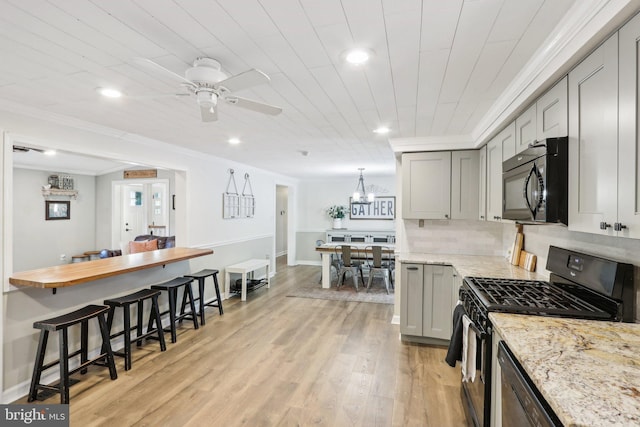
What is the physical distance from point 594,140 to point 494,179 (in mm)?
1718

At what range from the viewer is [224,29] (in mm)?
1469

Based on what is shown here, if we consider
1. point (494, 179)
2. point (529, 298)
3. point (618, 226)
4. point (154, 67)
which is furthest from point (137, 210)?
point (618, 226)

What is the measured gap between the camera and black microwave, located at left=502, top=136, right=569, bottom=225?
1.60m

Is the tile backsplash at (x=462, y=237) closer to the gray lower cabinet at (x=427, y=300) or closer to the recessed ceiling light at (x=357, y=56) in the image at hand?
the gray lower cabinet at (x=427, y=300)

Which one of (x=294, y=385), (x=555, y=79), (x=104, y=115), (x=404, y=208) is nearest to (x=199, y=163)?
(x=104, y=115)

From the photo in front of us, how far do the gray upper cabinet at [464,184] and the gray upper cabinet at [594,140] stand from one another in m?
2.10

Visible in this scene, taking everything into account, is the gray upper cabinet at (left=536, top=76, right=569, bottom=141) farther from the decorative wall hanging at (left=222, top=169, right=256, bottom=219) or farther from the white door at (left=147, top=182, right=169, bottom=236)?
the white door at (left=147, top=182, right=169, bottom=236)

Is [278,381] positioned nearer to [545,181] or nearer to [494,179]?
[545,181]

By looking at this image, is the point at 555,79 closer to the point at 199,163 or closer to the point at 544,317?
the point at 544,317

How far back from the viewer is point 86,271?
2.78m

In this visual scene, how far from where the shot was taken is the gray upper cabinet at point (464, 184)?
3.60 m

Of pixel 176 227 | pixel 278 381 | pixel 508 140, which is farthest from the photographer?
pixel 176 227
